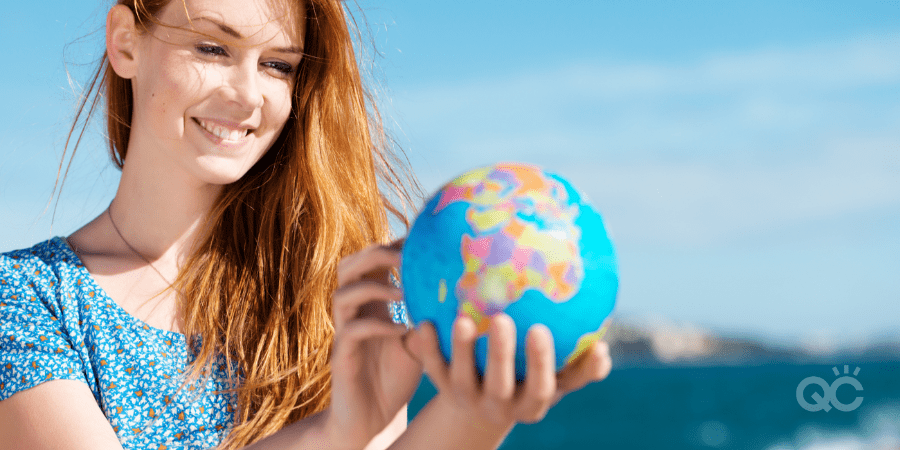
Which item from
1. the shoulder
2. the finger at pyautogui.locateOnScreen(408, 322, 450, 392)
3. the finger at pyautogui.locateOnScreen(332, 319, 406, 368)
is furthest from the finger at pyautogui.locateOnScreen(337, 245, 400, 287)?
the shoulder

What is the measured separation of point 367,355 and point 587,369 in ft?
2.14

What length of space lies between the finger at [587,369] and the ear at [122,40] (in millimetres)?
2245

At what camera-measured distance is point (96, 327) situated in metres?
3.26

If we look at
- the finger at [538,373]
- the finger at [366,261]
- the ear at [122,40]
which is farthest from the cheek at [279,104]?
the finger at [538,373]

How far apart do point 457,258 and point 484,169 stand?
32 centimetres

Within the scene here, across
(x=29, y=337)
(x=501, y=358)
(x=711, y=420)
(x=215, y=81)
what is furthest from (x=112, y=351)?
(x=711, y=420)

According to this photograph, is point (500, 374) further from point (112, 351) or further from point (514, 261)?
point (112, 351)

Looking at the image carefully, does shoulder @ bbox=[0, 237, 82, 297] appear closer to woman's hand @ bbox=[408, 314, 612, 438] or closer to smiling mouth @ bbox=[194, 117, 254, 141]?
smiling mouth @ bbox=[194, 117, 254, 141]

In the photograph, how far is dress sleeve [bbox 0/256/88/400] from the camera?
293 cm

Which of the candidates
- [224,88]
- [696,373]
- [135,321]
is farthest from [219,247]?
[696,373]

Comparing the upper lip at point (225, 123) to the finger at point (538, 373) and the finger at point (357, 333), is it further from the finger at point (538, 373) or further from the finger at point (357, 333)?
the finger at point (538, 373)

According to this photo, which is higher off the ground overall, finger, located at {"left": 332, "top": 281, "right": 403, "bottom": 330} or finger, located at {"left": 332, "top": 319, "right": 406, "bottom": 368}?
finger, located at {"left": 332, "top": 281, "right": 403, "bottom": 330}

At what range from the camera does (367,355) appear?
2.40 metres

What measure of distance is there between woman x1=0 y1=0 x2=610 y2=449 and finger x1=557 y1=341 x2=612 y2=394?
33.5 inches
